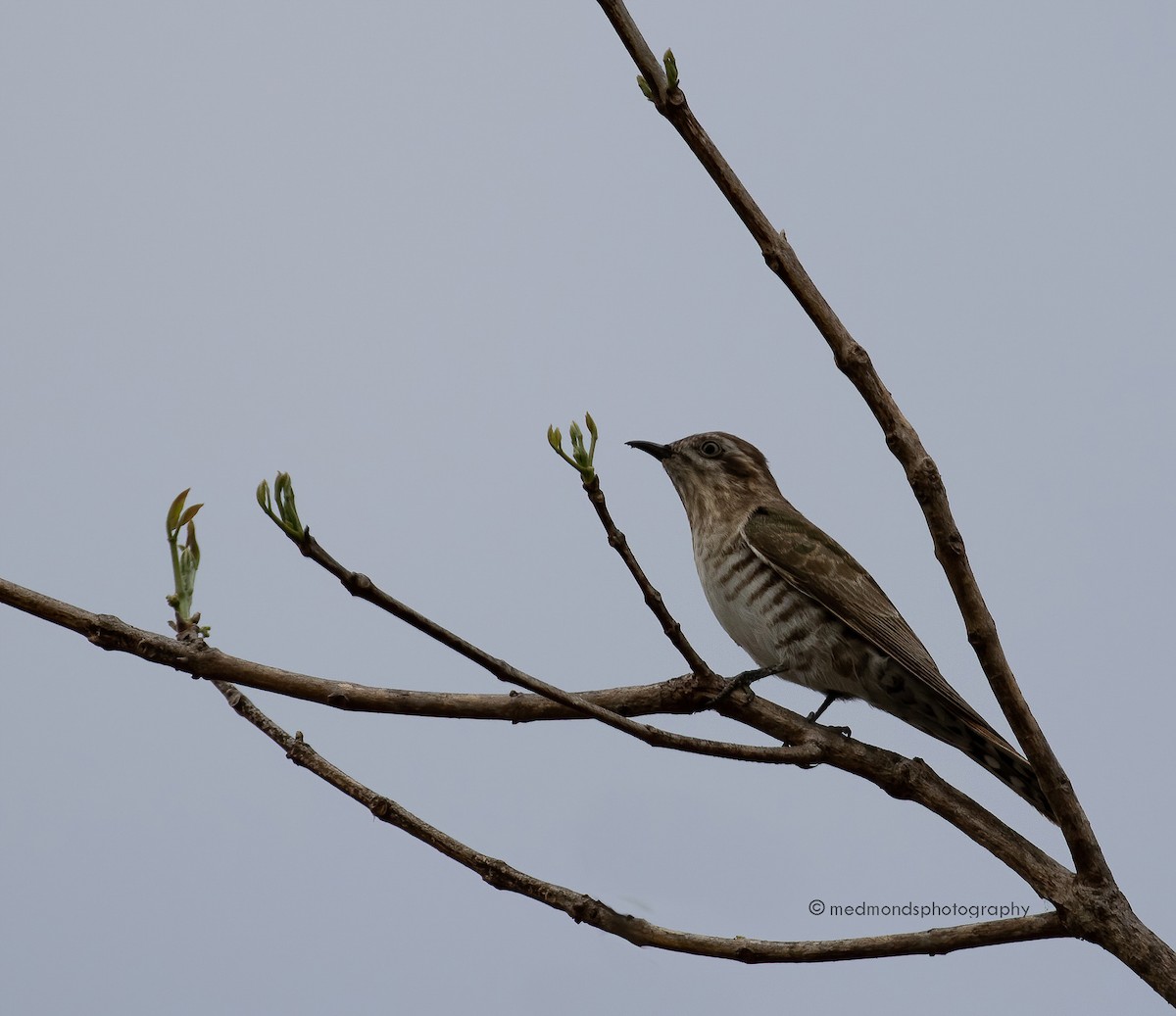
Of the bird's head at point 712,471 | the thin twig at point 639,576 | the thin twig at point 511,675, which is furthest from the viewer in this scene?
the bird's head at point 712,471

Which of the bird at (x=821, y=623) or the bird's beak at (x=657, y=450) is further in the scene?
the bird's beak at (x=657, y=450)

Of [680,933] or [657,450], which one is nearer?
[680,933]

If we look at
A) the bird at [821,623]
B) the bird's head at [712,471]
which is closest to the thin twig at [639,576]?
Result: the bird at [821,623]

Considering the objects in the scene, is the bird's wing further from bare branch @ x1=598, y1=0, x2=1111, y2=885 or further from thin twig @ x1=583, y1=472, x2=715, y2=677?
thin twig @ x1=583, y1=472, x2=715, y2=677

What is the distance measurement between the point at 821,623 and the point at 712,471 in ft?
4.97

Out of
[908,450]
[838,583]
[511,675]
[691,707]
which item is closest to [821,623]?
[838,583]

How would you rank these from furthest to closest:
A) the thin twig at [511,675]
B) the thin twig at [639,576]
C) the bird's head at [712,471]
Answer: the bird's head at [712,471] < the thin twig at [639,576] < the thin twig at [511,675]

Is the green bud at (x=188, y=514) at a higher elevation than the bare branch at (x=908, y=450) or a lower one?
lower

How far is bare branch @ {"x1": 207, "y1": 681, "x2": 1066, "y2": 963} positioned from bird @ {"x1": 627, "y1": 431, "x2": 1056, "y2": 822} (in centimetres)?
124

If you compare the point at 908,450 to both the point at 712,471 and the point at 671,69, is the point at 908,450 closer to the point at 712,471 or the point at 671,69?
the point at 671,69

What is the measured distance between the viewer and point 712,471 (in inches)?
281

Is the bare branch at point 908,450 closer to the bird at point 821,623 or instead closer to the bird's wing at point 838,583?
the bird at point 821,623

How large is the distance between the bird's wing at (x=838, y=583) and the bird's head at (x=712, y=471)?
349 mm

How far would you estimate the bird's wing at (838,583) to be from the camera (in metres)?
5.54
